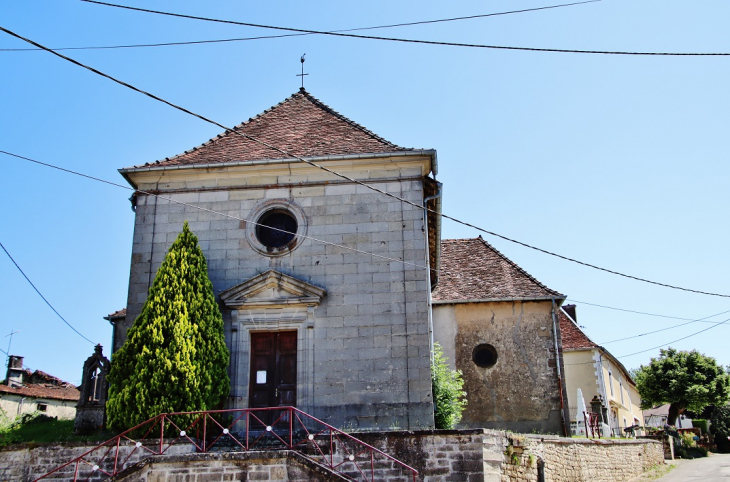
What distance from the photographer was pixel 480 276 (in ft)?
67.4

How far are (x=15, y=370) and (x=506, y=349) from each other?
80.1 feet

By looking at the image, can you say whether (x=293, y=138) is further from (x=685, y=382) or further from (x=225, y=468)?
(x=685, y=382)

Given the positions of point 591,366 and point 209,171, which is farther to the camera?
point 591,366

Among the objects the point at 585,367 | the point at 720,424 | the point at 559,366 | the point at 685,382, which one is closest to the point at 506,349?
the point at 559,366

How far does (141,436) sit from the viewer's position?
11.8 meters

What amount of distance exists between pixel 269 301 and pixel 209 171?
338cm

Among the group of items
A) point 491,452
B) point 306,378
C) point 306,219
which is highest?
point 306,219

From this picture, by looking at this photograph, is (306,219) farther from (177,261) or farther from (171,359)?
(171,359)

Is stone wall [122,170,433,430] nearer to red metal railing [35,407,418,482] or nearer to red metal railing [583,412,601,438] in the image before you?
red metal railing [35,407,418,482]

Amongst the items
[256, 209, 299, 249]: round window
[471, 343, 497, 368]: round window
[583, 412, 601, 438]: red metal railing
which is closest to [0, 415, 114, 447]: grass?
[256, 209, 299, 249]: round window

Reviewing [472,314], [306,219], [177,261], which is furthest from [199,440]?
[472,314]

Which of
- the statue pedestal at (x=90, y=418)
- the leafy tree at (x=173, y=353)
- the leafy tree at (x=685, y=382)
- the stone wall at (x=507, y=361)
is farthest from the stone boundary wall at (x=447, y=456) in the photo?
the leafy tree at (x=685, y=382)

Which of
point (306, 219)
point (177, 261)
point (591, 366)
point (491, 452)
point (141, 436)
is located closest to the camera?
point (491, 452)

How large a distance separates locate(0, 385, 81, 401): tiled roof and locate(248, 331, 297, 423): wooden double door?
17183 millimetres
